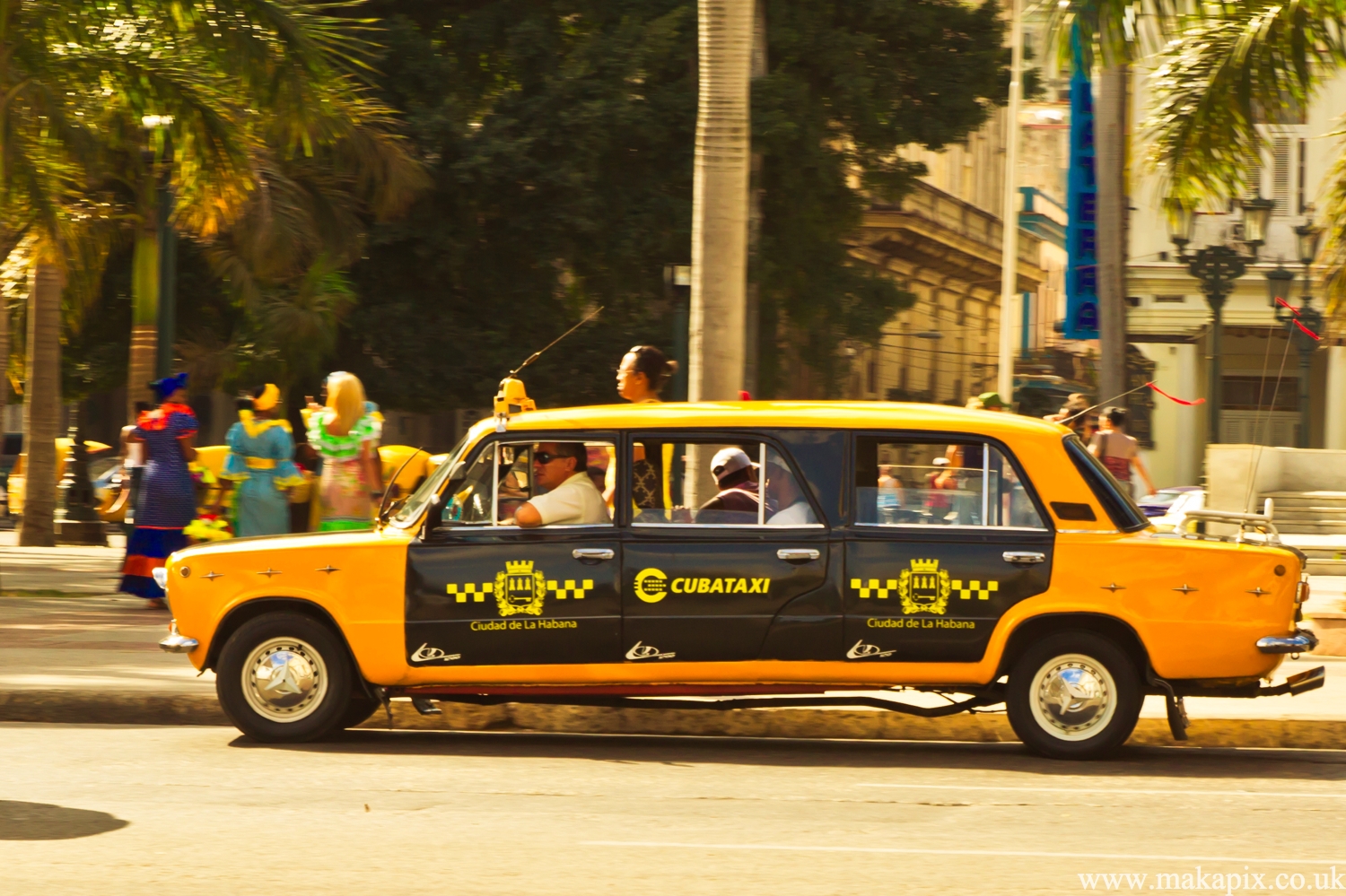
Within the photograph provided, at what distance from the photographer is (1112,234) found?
22.9 meters

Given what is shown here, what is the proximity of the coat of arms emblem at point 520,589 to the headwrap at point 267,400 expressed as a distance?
17.5 ft

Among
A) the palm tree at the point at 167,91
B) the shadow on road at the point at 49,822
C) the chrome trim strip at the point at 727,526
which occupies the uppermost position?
the palm tree at the point at 167,91

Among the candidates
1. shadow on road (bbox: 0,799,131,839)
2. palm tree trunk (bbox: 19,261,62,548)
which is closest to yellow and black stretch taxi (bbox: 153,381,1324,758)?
shadow on road (bbox: 0,799,131,839)

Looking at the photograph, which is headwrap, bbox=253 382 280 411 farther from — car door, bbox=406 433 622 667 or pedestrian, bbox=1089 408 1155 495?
pedestrian, bbox=1089 408 1155 495

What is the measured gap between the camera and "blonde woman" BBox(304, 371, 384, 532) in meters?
12.3

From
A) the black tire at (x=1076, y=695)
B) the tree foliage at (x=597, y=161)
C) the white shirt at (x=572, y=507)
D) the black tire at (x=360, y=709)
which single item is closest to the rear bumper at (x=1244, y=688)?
the black tire at (x=1076, y=695)

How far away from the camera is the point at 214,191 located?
49.0 ft

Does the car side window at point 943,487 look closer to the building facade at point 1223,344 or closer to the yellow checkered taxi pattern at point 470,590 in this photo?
the yellow checkered taxi pattern at point 470,590

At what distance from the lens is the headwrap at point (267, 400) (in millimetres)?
13004

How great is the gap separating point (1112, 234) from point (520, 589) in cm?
1643

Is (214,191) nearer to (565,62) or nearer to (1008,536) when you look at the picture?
(1008,536)

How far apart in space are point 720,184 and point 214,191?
477cm

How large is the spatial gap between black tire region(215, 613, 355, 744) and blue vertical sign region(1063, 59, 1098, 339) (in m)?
30.2

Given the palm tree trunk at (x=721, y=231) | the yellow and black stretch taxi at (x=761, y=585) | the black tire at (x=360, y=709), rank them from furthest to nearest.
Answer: the palm tree trunk at (x=721, y=231), the black tire at (x=360, y=709), the yellow and black stretch taxi at (x=761, y=585)
